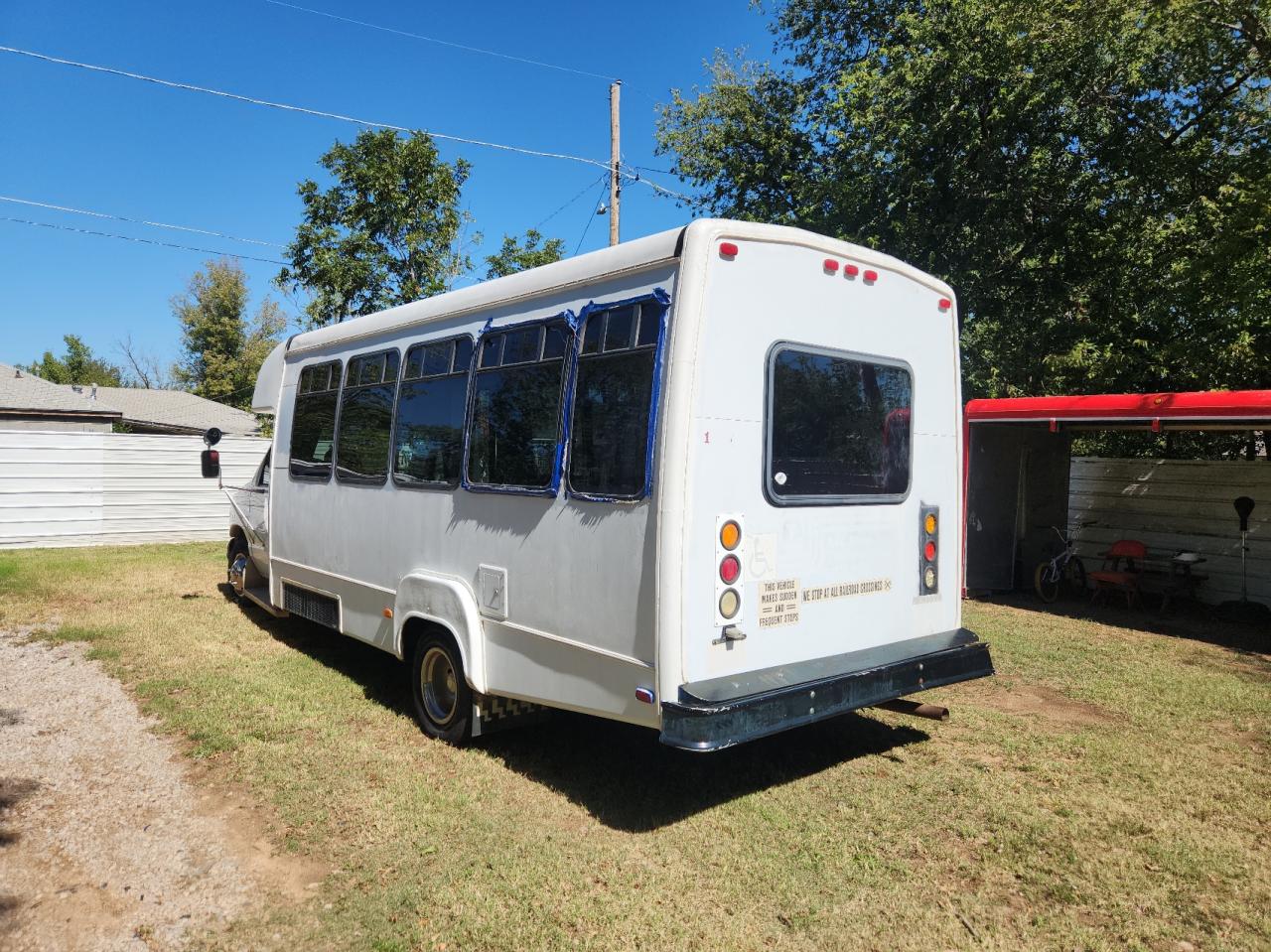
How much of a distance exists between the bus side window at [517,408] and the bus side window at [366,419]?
46.3 inches

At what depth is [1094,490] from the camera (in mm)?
11383

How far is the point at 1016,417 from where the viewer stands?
9766 mm

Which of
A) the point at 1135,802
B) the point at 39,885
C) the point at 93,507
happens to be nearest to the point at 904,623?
the point at 1135,802

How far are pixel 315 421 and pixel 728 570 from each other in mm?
4402

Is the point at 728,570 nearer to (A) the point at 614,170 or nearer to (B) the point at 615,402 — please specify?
(B) the point at 615,402

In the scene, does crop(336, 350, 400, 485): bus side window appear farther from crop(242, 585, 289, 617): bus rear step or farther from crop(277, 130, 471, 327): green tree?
crop(277, 130, 471, 327): green tree

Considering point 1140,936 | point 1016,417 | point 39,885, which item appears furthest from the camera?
point 1016,417

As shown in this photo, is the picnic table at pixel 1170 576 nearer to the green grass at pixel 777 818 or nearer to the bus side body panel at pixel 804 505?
the green grass at pixel 777 818

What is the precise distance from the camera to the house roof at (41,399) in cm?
2378

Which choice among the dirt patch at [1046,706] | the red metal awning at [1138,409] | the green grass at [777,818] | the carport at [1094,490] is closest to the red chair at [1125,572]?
the carport at [1094,490]

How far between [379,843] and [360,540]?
260 cm

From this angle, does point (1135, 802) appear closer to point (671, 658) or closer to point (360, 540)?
point (671, 658)

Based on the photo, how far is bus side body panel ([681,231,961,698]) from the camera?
375 cm

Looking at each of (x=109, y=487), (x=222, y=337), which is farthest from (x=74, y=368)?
(x=109, y=487)
